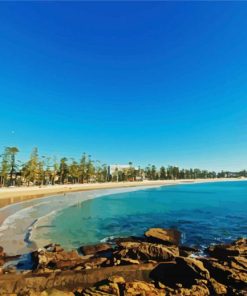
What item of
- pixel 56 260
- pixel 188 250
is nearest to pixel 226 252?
pixel 188 250

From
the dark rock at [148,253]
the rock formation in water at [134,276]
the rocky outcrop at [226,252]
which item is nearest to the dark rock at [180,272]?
the rock formation in water at [134,276]

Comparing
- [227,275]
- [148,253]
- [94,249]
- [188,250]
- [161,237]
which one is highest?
[161,237]

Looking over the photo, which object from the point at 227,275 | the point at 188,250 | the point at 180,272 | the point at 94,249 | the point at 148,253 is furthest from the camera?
the point at 188,250

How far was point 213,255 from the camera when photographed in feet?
61.4

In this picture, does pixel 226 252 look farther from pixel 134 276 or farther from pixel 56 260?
pixel 56 260

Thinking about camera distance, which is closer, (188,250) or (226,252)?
(226,252)

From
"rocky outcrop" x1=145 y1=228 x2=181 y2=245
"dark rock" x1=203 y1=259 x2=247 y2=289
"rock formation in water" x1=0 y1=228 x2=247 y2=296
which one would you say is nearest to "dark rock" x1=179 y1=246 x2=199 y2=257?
"rocky outcrop" x1=145 y1=228 x2=181 y2=245

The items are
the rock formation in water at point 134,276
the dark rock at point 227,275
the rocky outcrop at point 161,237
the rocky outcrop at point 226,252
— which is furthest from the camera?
the rocky outcrop at point 161,237

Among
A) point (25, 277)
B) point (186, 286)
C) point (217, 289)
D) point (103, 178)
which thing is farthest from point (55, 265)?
point (103, 178)

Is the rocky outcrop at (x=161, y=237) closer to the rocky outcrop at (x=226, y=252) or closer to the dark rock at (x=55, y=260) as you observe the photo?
the rocky outcrop at (x=226, y=252)

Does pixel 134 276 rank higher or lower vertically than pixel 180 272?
lower

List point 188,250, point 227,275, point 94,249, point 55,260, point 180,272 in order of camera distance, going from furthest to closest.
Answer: point 188,250, point 94,249, point 55,260, point 180,272, point 227,275

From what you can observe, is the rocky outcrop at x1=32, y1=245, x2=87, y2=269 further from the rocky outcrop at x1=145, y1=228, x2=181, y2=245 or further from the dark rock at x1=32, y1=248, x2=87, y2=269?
the rocky outcrop at x1=145, y1=228, x2=181, y2=245

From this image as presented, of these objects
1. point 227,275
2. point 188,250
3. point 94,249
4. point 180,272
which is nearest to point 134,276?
point 180,272
